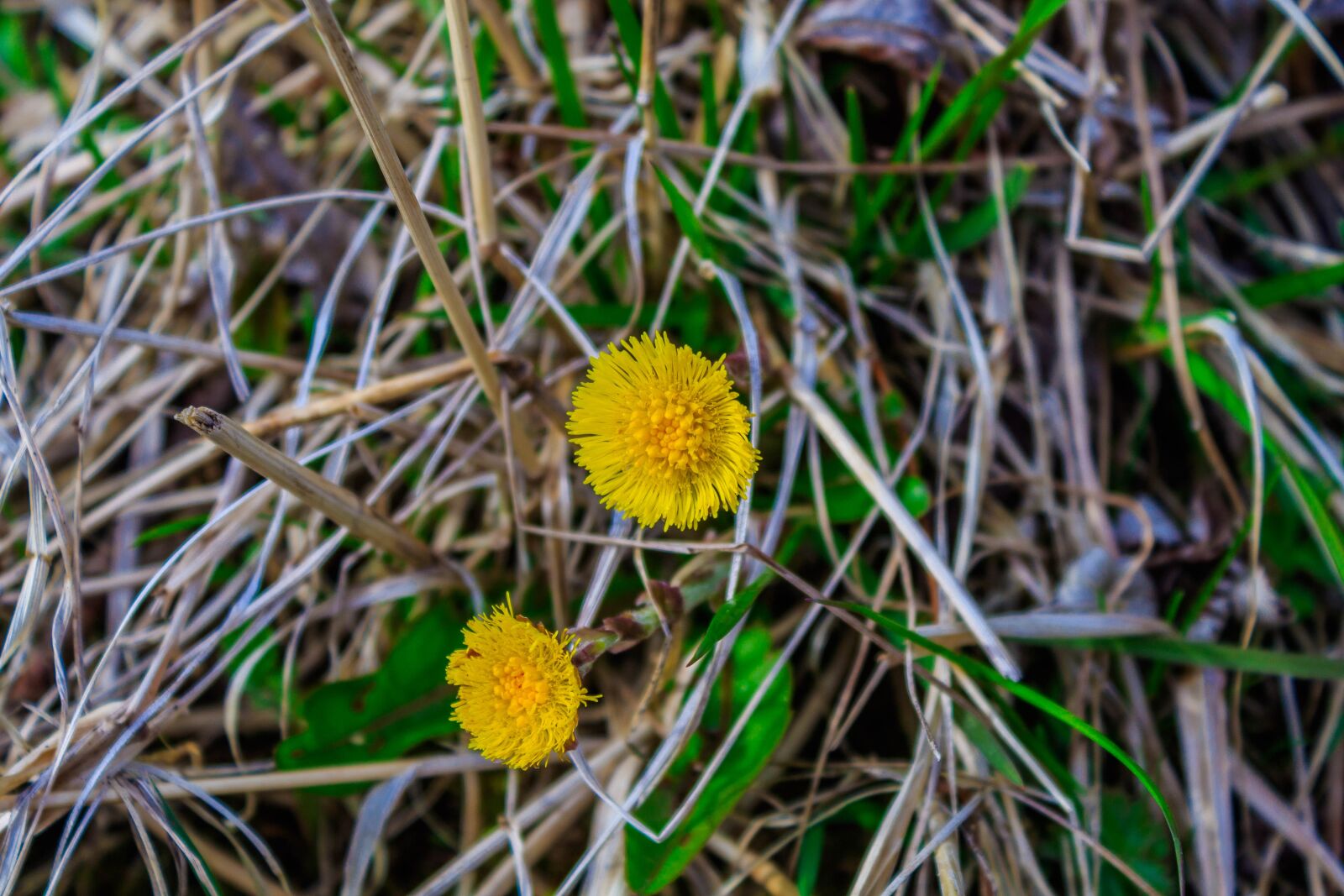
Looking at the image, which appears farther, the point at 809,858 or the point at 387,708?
the point at 387,708

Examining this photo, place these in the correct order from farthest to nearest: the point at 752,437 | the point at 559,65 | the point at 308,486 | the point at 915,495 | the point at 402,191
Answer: the point at 559,65 → the point at 915,495 → the point at 752,437 → the point at 308,486 → the point at 402,191

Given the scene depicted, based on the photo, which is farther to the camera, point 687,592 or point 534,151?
point 534,151

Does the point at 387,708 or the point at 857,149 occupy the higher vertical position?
the point at 857,149

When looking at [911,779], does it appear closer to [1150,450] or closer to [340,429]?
[1150,450]

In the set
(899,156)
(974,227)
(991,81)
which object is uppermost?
(991,81)

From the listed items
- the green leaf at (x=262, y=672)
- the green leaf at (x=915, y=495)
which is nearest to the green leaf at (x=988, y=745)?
the green leaf at (x=915, y=495)

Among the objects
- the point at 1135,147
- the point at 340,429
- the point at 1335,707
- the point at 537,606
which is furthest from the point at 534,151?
the point at 1335,707

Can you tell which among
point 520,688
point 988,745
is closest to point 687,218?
point 520,688

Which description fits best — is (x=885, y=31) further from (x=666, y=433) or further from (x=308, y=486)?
(x=308, y=486)
